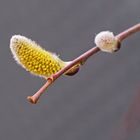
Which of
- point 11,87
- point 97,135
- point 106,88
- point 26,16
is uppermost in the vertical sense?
point 26,16

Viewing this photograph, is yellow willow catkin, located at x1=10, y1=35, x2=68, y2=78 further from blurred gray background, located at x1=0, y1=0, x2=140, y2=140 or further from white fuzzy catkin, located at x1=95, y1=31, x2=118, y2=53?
blurred gray background, located at x1=0, y1=0, x2=140, y2=140

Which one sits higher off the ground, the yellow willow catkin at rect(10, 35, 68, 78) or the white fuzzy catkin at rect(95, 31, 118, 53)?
the yellow willow catkin at rect(10, 35, 68, 78)

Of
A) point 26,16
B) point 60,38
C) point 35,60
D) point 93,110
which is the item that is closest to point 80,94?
point 93,110

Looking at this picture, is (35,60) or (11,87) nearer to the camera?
(35,60)

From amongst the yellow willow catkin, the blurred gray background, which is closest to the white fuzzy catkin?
the yellow willow catkin

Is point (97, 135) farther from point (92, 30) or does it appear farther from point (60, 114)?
point (92, 30)

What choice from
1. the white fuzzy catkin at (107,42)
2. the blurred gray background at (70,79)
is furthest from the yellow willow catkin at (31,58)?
the blurred gray background at (70,79)
